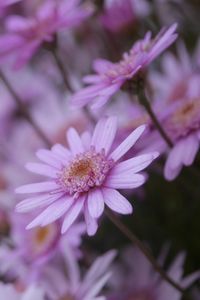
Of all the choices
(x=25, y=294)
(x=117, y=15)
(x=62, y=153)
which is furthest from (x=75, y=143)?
(x=117, y=15)

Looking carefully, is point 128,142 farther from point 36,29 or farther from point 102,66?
point 36,29

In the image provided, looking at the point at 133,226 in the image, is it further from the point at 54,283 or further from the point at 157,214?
the point at 54,283

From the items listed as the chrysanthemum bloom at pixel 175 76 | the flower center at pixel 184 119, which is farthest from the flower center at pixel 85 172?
the chrysanthemum bloom at pixel 175 76

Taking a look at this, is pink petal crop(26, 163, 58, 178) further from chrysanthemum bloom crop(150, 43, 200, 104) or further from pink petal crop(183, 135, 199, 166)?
chrysanthemum bloom crop(150, 43, 200, 104)

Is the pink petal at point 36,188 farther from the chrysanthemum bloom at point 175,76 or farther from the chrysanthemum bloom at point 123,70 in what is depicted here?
the chrysanthemum bloom at point 175,76

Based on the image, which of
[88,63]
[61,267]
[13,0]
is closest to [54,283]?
[61,267]

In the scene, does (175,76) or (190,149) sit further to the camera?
(175,76)
